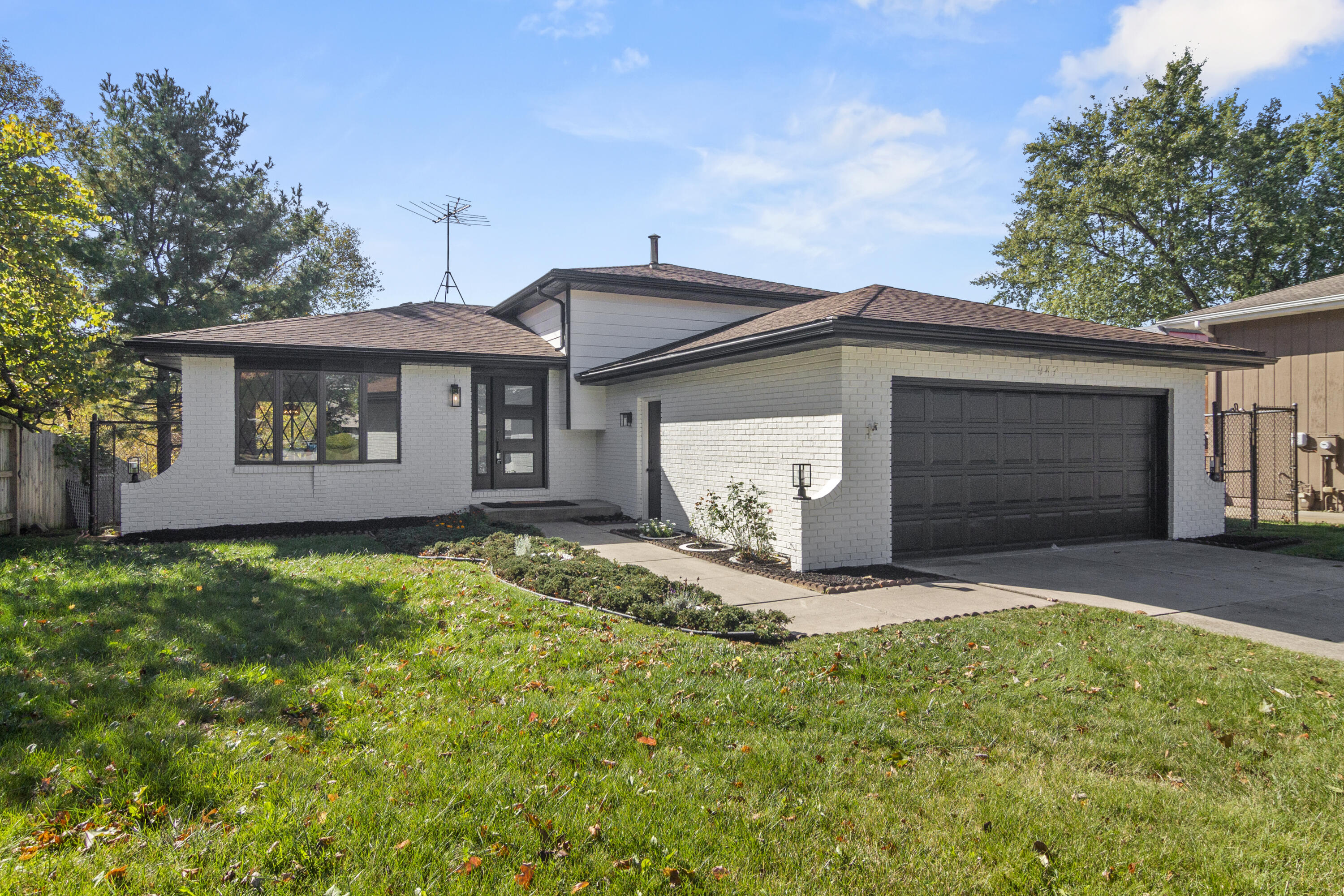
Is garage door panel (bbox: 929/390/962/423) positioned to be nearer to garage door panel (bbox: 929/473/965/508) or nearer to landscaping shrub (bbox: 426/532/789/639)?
garage door panel (bbox: 929/473/965/508)

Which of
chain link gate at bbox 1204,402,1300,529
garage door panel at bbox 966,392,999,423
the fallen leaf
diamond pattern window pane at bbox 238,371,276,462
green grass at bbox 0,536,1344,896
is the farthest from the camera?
chain link gate at bbox 1204,402,1300,529

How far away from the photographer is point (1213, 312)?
49.5 feet

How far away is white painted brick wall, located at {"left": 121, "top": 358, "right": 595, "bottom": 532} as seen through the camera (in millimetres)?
10555

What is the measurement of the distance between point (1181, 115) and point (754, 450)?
2492 centimetres

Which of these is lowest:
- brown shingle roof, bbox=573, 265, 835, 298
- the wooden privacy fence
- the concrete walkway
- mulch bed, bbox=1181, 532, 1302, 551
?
the concrete walkway

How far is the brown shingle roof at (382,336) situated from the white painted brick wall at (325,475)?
42cm

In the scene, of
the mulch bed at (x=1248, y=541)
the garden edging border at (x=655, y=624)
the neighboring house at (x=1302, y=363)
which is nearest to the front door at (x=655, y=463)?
the garden edging border at (x=655, y=624)

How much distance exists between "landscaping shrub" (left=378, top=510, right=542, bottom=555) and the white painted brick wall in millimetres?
770

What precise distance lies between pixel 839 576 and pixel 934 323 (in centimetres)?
297

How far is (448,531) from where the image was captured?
10.3 m

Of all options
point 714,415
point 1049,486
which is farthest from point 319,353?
point 1049,486

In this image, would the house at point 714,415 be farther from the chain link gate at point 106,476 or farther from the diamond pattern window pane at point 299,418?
the chain link gate at point 106,476

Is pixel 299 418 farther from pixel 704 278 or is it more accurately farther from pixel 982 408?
pixel 982 408

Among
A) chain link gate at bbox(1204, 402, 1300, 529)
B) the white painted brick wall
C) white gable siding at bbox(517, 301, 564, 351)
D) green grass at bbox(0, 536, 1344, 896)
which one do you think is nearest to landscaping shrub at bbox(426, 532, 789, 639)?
green grass at bbox(0, 536, 1344, 896)
